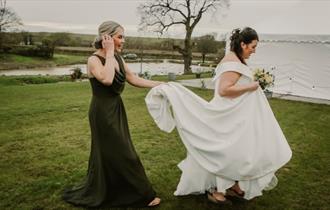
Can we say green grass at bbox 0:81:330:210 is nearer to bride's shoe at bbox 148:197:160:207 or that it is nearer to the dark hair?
bride's shoe at bbox 148:197:160:207

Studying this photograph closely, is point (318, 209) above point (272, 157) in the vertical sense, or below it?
below

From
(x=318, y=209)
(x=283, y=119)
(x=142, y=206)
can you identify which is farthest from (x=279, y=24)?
(x=142, y=206)

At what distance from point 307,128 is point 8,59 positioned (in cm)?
4447

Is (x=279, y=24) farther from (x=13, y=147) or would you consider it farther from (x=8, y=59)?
(x=8, y=59)

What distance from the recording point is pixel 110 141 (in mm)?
3740

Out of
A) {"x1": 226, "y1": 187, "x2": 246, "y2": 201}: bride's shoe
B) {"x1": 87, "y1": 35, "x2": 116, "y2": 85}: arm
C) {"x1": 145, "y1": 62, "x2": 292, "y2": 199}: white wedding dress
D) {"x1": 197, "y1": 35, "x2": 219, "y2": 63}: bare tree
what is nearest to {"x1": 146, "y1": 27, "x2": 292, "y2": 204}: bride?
{"x1": 145, "y1": 62, "x2": 292, "y2": 199}: white wedding dress

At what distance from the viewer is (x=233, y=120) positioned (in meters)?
3.83

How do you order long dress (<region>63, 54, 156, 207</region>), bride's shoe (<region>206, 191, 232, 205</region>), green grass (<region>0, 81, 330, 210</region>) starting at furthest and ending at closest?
green grass (<region>0, 81, 330, 210</region>), bride's shoe (<region>206, 191, 232, 205</region>), long dress (<region>63, 54, 156, 207</region>)

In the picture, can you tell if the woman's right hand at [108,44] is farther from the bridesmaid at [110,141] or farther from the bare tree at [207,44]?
the bare tree at [207,44]

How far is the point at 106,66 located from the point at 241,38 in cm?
166

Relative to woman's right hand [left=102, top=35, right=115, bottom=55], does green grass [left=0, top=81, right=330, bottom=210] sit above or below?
below

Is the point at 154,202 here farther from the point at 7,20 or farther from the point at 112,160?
the point at 7,20

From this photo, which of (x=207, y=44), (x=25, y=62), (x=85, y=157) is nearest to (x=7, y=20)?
(x=25, y=62)

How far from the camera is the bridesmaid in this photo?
3.55 m
